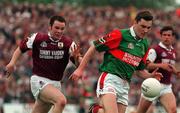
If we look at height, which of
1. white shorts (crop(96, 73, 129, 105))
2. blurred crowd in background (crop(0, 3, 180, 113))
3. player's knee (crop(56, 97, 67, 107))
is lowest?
blurred crowd in background (crop(0, 3, 180, 113))

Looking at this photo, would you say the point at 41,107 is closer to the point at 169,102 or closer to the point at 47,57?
the point at 47,57

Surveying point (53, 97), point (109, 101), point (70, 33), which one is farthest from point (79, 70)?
point (70, 33)

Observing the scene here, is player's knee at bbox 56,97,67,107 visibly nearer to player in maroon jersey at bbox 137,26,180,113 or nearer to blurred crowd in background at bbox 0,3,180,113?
player in maroon jersey at bbox 137,26,180,113

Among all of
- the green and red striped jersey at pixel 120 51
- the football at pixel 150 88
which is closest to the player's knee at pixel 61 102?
the green and red striped jersey at pixel 120 51

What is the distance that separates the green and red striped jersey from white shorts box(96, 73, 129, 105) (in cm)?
9

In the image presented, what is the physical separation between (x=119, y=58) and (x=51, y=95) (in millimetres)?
1785

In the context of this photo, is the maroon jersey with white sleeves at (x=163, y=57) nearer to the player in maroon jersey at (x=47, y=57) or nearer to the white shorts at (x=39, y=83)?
the player in maroon jersey at (x=47, y=57)

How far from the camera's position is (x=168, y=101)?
51.4 ft

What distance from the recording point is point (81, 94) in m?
25.0

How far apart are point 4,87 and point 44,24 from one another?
5989 mm

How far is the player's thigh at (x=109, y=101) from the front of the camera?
12.6m

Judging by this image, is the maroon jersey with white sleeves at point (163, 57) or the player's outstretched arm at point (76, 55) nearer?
the player's outstretched arm at point (76, 55)

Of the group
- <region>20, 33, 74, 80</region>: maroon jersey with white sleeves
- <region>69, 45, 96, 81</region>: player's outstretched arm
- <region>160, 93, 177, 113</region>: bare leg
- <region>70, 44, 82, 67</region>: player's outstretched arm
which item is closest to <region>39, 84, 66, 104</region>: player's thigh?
<region>20, 33, 74, 80</region>: maroon jersey with white sleeves

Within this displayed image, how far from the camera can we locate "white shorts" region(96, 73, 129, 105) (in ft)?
42.5
